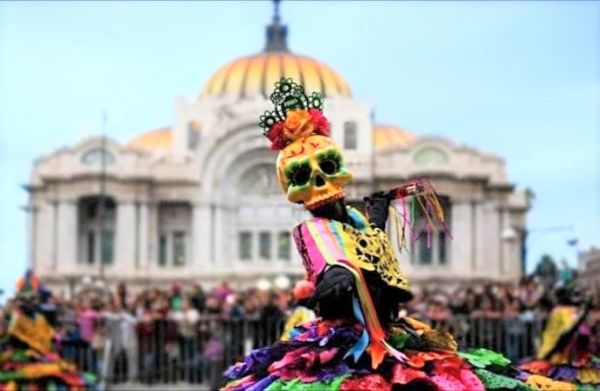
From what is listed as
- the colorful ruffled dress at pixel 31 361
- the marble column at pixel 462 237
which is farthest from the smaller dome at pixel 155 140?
the colorful ruffled dress at pixel 31 361

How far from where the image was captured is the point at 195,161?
215 ft

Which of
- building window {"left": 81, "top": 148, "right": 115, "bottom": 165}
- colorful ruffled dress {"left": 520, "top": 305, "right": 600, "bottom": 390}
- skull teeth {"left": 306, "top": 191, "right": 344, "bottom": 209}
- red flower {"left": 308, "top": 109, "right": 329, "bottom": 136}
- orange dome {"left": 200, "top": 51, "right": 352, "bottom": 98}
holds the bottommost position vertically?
colorful ruffled dress {"left": 520, "top": 305, "right": 600, "bottom": 390}

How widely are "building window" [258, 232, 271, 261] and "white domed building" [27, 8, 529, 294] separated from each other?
0.04 meters

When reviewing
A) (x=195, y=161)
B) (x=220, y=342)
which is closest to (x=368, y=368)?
(x=220, y=342)

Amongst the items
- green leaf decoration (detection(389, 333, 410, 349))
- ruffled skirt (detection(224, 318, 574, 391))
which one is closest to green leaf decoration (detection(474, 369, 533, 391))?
ruffled skirt (detection(224, 318, 574, 391))

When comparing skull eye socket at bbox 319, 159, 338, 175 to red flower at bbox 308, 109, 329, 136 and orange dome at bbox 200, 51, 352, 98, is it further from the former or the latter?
orange dome at bbox 200, 51, 352, 98

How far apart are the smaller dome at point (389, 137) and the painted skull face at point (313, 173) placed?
6046 cm

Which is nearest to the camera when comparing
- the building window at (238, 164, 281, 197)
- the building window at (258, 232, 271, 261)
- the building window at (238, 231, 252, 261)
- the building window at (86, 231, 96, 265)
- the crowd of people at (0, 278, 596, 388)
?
the crowd of people at (0, 278, 596, 388)

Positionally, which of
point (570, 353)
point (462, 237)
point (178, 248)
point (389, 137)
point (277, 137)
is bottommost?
point (570, 353)

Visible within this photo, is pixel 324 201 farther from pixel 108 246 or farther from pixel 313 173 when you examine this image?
pixel 108 246

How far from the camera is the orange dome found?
73.9 m

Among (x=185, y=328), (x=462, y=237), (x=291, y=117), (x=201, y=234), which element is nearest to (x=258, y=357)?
(x=291, y=117)

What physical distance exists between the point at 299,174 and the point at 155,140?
68.1 meters

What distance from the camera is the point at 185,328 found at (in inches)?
839
